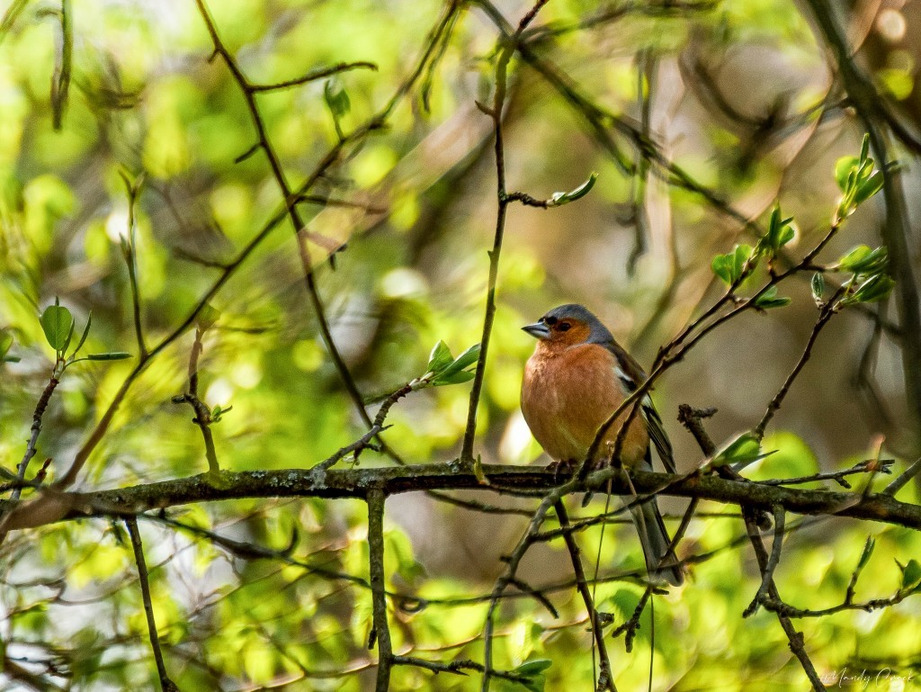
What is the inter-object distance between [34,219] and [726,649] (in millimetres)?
4336

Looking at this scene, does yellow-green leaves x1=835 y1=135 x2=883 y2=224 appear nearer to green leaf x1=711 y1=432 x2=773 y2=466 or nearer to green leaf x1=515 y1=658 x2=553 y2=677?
green leaf x1=711 y1=432 x2=773 y2=466

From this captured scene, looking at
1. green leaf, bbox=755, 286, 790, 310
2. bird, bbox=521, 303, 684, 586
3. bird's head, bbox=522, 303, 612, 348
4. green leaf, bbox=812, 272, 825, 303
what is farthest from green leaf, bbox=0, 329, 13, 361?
bird's head, bbox=522, 303, 612, 348

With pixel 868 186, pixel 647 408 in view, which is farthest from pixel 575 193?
pixel 647 408

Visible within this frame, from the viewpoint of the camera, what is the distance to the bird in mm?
5324

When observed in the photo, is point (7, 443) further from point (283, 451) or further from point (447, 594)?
point (447, 594)

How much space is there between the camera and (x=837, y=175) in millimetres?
3066

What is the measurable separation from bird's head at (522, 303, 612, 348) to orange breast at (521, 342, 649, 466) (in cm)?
34

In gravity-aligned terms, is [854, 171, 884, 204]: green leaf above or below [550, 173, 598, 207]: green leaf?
below

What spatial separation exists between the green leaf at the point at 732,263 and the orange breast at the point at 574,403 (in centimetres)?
235

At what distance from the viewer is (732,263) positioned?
2.93 meters

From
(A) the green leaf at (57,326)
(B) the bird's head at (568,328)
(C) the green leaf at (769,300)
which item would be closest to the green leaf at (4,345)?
(A) the green leaf at (57,326)

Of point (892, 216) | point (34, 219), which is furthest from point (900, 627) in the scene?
point (34, 219)

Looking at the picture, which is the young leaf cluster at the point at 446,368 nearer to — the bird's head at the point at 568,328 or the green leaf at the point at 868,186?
the green leaf at the point at 868,186

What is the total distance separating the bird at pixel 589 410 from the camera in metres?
5.32
